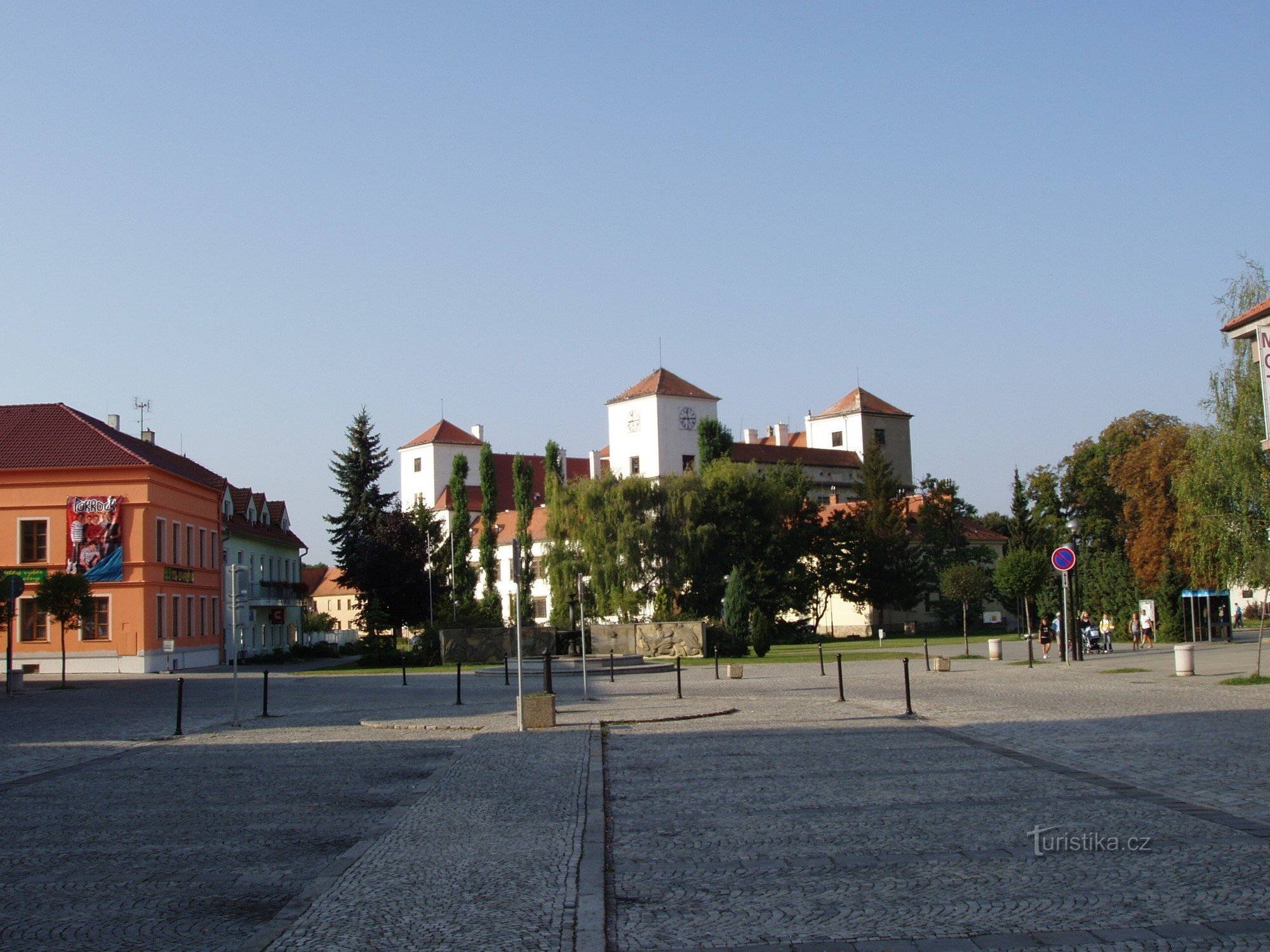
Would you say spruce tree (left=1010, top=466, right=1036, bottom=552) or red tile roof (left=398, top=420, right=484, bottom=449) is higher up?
red tile roof (left=398, top=420, right=484, bottom=449)

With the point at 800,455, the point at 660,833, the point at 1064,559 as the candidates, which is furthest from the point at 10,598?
A: the point at 800,455

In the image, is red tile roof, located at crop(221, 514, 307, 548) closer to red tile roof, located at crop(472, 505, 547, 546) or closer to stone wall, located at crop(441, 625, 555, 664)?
stone wall, located at crop(441, 625, 555, 664)

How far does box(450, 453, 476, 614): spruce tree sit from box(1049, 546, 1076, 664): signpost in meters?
63.0

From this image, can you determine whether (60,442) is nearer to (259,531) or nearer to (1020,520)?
(259,531)

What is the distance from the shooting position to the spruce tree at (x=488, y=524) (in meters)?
108

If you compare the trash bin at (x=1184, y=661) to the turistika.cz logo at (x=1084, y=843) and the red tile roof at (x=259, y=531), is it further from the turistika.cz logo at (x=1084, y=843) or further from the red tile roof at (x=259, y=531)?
the red tile roof at (x=259, y=531)

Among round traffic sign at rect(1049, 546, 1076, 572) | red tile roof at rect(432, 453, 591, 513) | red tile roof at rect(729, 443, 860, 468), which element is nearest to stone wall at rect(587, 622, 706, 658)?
round traffic sign at rect(1049, 546, 1076, 572)

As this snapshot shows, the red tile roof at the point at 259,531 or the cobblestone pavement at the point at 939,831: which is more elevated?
the red tile roof at the point at 259,531

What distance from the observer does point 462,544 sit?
104 m

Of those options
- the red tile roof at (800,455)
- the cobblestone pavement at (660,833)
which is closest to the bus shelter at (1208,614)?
the cobblestone pavement at (660,833)

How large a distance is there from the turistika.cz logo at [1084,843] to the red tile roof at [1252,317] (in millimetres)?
24388

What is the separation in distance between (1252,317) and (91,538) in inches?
1701

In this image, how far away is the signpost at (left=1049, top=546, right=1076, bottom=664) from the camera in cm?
3291

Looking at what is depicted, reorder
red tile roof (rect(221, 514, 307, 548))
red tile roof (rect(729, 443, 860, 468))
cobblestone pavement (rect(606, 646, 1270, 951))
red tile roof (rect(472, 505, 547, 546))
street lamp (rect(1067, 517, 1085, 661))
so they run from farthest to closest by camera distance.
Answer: red tile roof (rect(729, 443, 860, 468))
red tile roof (rect(472, 505, 547, 546))
red tile roof (rect(221, 514, 307, 548))
street lamp (rect(1067, 517, 1085, 661))
cobblestone pavement (rect(606, 646, 1270, 951))
